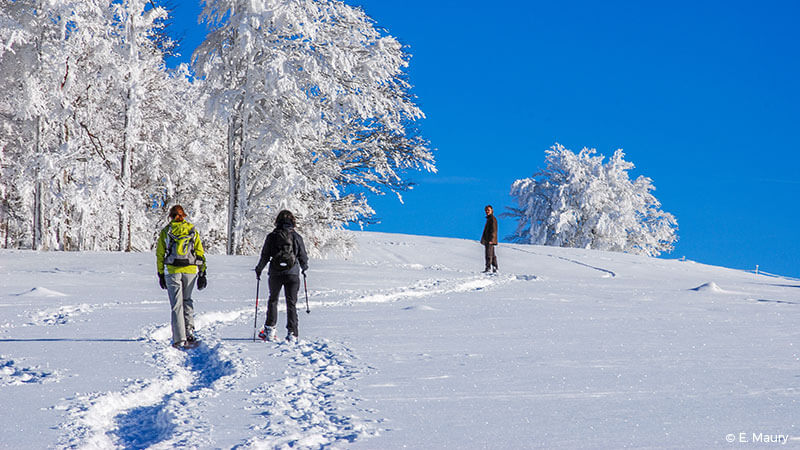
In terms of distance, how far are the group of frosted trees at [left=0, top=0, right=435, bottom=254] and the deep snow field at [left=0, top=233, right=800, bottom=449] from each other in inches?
365

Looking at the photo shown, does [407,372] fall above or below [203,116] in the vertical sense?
below

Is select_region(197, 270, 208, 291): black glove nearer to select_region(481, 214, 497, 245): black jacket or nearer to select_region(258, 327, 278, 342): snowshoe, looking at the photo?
select_region(258, 327, 278, 342): snowshoe

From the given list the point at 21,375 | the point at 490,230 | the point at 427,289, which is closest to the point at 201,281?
the point at 21,375

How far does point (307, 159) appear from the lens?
991 inches

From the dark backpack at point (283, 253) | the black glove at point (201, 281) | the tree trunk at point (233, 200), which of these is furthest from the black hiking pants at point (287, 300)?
the tree trunk at point (233, 200)

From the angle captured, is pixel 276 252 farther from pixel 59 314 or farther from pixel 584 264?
pixel 584 264

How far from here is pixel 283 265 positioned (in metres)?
8.58

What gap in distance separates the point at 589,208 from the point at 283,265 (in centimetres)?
4235

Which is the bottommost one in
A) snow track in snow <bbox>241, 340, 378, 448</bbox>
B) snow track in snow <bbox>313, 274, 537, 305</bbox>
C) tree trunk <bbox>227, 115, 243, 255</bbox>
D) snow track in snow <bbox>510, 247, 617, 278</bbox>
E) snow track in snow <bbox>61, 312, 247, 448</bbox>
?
snow track in snow <bbox>61, 312, 247, 448</bbox>

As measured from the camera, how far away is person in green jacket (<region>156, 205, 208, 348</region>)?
8320 mm

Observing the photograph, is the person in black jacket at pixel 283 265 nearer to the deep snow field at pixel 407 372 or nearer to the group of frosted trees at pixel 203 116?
the deep snow field at pixel 407 372

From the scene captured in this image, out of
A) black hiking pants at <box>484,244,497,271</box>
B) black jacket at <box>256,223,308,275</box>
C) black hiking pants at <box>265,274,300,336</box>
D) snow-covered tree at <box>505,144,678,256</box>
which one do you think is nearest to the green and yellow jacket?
black jacket at <box>256,223,308,275</box>

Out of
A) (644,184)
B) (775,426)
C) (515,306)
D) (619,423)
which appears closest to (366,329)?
(515,306)

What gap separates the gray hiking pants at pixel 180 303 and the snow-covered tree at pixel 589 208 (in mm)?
39566
